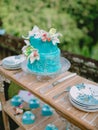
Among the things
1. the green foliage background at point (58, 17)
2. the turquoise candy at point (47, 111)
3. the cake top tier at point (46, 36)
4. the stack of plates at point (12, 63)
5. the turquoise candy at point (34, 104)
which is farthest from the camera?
the green foliage background at point (58, 17)

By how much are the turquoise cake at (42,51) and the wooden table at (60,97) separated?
3.5 inches

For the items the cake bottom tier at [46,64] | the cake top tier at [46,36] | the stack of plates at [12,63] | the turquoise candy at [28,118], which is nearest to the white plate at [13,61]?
the stack of plates at [12,63]

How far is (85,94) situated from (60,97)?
0.48ft

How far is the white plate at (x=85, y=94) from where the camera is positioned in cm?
100

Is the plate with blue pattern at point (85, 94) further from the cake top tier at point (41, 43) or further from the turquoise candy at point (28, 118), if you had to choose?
the turquoise candy at point (28, 118)

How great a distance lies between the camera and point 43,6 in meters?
3.88

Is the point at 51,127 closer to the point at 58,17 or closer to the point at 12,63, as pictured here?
the point at 12,63

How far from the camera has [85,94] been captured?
1.06 metres

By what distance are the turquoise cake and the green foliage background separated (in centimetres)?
216

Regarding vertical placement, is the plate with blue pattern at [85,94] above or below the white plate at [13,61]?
below

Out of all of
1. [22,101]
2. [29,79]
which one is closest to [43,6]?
[22,101]

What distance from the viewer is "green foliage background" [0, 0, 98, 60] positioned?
11.8 ft

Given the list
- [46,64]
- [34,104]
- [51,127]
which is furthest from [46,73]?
[34,104]

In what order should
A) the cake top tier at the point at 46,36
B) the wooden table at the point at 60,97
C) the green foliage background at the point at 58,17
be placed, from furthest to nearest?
the green foliage background at the point at 58,17 < the cake top tier at the point at 46,36 < the wooden table at the point at 60,97
